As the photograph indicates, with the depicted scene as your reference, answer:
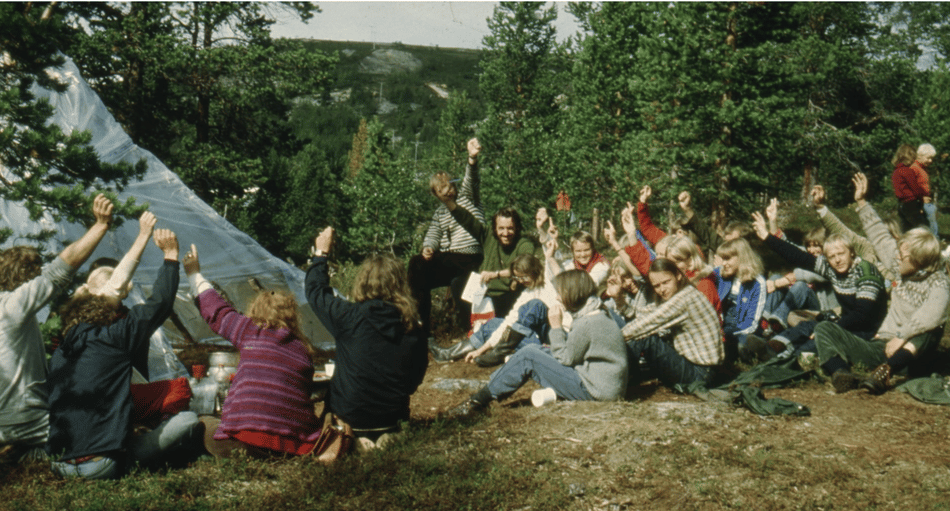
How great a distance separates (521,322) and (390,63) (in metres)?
195

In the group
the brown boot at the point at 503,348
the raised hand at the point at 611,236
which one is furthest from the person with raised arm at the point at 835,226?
the brown boot at the point at 503,348

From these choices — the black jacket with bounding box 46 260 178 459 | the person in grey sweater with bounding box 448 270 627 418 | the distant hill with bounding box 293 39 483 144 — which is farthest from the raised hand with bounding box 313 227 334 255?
the distant hill with bounding box 293 39 483 144

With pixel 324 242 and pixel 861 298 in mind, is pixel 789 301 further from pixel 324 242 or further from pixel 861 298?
pixel 324 242

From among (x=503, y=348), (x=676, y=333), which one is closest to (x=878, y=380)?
(x=676, y=333)

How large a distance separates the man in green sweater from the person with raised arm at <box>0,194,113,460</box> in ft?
13.3

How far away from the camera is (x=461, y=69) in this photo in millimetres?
186375

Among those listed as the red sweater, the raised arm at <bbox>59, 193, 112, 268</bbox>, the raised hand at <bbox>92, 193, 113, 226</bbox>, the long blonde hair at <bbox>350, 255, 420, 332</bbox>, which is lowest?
the long blonde hair at <bbox>350, 255, 420, 332</bbox>

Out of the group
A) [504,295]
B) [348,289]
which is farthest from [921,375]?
[348,289]

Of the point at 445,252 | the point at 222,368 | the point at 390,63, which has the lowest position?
the point at 222,368

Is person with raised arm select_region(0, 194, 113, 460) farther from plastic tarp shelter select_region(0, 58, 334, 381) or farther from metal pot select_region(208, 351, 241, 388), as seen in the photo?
plastic tarp shelter select_region(0, 58, 334, 381)

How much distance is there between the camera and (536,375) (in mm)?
5699

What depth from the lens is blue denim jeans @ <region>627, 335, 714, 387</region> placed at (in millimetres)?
6000

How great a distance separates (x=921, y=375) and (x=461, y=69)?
187 m

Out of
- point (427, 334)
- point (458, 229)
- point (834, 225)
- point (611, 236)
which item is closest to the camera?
point (427, 334)
